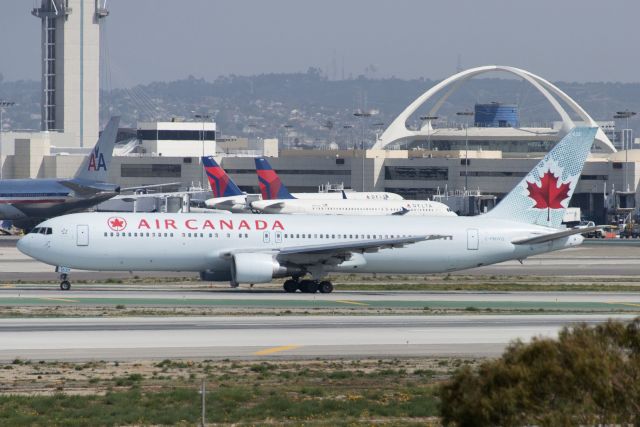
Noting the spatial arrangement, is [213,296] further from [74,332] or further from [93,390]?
[93,390]

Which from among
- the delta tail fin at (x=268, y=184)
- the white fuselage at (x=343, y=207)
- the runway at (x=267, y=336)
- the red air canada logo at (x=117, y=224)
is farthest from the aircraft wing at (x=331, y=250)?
the delta tail fin at (x=268, y=184)

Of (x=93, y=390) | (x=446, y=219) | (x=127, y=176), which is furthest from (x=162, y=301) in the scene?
(x=127, y=176)

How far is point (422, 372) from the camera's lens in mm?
33406

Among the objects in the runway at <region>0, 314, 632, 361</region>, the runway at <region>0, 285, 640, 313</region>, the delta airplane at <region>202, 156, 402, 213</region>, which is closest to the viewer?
the runway at <region>0, 314, 632, 361</region>

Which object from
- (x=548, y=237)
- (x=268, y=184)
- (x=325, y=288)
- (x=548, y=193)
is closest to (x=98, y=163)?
(x=268, y=184)

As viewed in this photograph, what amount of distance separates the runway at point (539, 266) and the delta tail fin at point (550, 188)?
43.2ft

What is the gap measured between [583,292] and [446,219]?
805cm

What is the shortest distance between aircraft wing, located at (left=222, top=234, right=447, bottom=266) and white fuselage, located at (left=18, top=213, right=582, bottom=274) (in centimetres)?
44

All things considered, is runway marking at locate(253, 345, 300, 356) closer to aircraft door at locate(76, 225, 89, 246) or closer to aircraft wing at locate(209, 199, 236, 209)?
aircraft door at locate(76, 225, 89, 246)

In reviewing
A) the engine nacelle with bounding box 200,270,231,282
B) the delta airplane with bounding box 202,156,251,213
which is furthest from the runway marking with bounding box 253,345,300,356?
the delta airplane with bounding box 202,156,251,213

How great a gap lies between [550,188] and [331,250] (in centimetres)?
1302

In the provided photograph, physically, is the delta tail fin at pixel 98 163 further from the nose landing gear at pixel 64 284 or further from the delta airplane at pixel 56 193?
the nose landing gear at pixel 64 284

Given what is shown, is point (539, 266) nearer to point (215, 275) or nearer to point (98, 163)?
point (215, 275)

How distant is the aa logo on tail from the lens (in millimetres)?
118312
